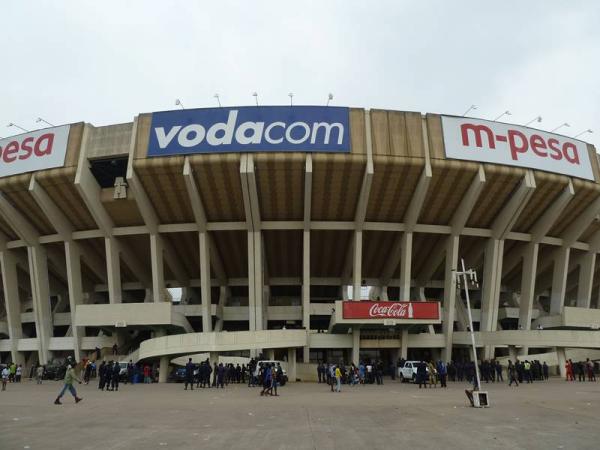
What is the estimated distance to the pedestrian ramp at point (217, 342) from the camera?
32094 mm

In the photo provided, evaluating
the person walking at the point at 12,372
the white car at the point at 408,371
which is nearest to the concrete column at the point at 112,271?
the person walking at the point at 12,372

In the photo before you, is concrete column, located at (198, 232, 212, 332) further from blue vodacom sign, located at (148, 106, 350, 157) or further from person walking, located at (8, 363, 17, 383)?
person walking, located at (8, 363, 17, 383)

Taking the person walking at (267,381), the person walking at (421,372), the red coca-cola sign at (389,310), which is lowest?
the person walking at (267,381)

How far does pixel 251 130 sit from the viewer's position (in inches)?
1411

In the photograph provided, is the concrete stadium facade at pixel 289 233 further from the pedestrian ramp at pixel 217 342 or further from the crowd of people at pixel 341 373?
the crowd of people at pixel 341 373

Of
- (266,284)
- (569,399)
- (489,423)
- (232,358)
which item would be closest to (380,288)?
(266,284)

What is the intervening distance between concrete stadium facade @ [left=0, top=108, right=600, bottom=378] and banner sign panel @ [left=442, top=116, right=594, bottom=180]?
60cm

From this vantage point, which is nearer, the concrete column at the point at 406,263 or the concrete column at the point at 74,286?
the concrete column at the point at 406,263

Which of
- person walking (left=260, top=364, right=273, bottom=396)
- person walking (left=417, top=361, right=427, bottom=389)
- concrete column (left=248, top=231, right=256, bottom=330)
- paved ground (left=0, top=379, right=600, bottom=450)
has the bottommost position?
paved ground (left=0, top=379, right=600, bottom=450)

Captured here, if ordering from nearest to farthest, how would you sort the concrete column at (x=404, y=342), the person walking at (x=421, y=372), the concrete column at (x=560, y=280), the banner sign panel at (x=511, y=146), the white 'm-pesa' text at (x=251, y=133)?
the person walking at (x=421, y=372) → the white 'm-pesa' text at (x=251, y=133) → the banner sign panel at (x=511, y=146) → the concrete column at (x=404, y=342) → the concrete column at (x=560, y=280)

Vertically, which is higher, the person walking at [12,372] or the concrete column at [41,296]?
the concrete column at [41,296]

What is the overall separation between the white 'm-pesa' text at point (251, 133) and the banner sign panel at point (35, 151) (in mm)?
7632

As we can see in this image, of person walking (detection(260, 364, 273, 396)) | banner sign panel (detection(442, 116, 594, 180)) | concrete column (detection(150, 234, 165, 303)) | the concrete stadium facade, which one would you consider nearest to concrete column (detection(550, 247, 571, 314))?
the concrete stadium facade

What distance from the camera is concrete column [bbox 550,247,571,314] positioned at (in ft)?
149
